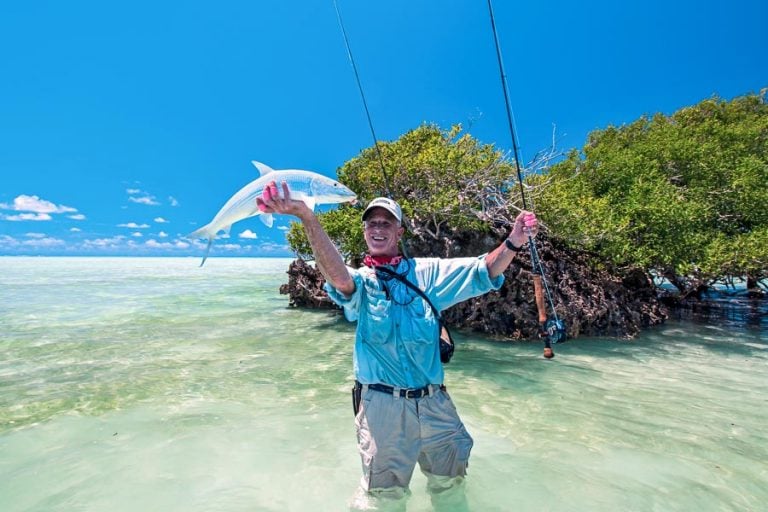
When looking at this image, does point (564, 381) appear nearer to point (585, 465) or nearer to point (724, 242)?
point (585, 465)

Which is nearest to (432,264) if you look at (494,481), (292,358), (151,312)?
(494,481)

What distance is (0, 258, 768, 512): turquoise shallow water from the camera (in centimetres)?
395

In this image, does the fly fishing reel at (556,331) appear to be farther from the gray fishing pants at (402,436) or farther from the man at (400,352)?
the gray fishing pants at (402,436)

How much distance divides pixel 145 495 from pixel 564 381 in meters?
6.53

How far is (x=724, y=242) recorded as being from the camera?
37.4ft

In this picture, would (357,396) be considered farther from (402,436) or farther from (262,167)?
(262,167)

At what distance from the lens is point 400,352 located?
2785 millimetres

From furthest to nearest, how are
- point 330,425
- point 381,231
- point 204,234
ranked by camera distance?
point 330,425 → point 204,234 → point 381,231

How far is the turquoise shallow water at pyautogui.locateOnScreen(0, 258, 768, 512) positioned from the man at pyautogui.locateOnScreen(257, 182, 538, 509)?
1.17 m

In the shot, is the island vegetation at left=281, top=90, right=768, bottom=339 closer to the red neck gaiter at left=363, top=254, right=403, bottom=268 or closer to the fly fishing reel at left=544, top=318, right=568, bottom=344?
the fly fishing reel at left=544, top=318, right=568, bottom=344

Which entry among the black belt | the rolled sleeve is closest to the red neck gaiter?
the rolled sleeve

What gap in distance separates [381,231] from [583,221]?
9.66 meters

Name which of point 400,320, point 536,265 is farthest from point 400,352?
point 536,265

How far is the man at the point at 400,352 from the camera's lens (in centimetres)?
271
